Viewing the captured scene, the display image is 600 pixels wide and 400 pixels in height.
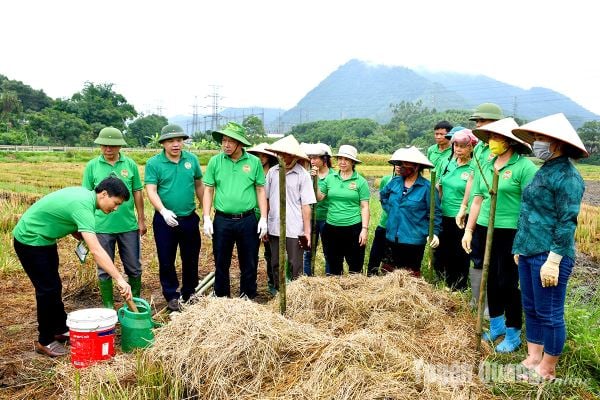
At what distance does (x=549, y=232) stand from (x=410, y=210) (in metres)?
1.62

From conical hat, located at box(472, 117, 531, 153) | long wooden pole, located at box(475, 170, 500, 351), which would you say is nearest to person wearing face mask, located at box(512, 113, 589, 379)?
long wooden pole, located at box(475, 170, 500, 351)

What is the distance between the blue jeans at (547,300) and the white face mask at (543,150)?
625 mm

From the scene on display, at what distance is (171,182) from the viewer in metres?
4.41

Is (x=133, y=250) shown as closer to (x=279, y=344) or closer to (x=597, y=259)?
(x=279, y=344)

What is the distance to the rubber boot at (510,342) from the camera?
3.53 metres

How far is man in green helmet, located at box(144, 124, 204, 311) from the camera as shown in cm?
438

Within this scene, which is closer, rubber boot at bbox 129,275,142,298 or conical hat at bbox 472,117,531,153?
conical hat at bbox 472,117,531,153

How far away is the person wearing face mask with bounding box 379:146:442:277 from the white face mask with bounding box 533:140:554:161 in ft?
4.78

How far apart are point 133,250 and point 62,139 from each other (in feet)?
152

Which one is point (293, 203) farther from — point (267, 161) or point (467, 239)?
point (467, 239)

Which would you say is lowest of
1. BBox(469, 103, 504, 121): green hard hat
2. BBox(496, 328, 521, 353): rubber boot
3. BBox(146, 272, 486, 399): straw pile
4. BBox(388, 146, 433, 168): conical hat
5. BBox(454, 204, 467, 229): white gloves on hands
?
BBox(496, 328, 521, 353): rubber boot

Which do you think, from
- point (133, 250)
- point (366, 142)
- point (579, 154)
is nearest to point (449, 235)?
point (579, 154)

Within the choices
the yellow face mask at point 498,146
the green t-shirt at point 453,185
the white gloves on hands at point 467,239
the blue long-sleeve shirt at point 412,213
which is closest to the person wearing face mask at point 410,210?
the blue long-sleeve shirt at point 412,213

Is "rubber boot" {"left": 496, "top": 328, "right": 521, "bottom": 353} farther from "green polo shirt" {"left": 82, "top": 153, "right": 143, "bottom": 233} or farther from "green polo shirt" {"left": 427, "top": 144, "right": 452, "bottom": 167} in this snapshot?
"green polo shirt" {"left": 82, "top": 153, "right": 143, "bottom": 233}
